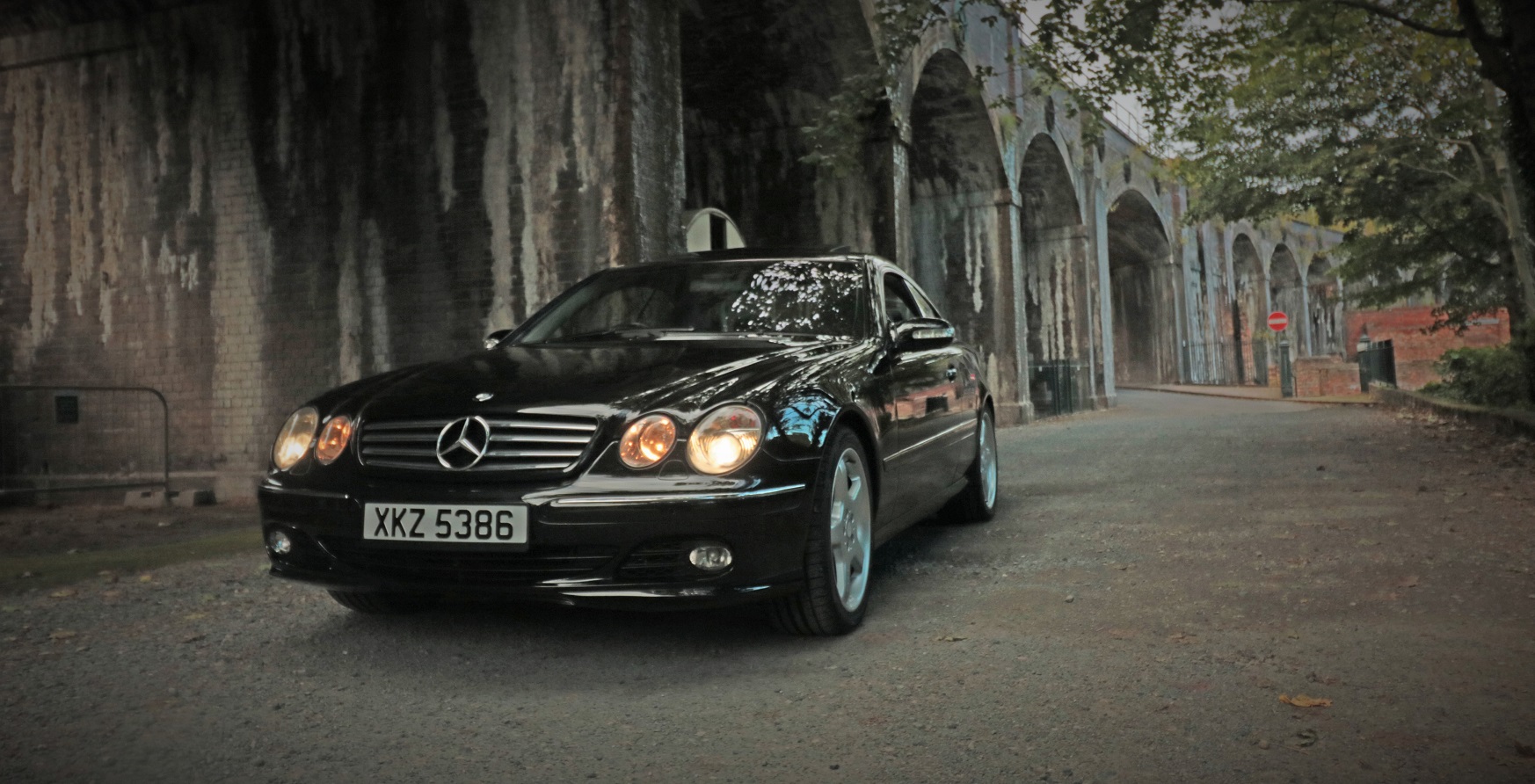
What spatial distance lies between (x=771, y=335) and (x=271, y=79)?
25.5ft

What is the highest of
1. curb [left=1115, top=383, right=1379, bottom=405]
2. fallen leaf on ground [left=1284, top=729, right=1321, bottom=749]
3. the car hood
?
the car hood

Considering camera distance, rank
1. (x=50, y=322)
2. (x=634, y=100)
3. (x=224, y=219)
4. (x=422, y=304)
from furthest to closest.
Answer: (x=50, y=322), (x=224, y=219), (x=422, y=304), (x=634, y=100)

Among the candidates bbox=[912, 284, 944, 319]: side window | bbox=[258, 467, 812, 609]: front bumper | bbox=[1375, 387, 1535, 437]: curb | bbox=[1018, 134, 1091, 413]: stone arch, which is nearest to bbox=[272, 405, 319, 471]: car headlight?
bbox=[258, 467, 812, 609]: front bumper

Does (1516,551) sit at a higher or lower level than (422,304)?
lower

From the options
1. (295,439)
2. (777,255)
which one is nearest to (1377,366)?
(777,255)

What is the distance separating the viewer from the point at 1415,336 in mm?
49469

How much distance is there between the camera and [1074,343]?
79.9ft

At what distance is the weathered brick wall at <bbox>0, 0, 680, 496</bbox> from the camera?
9242 millimetres

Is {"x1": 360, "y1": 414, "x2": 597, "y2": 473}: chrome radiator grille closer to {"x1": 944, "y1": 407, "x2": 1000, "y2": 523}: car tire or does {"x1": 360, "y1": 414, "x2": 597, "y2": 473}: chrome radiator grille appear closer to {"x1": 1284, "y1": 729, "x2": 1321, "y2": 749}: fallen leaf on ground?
{"x1": 1284, "y1": 729, "x2": 1321, "y2": 749}: fallen leaf on ground

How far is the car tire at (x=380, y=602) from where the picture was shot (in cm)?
418

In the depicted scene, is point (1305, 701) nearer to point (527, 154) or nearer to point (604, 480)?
point (604, 480)

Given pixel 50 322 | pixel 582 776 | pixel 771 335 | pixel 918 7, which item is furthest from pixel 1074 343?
pixel 582 776

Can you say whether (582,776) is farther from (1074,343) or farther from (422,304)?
(1074,343)

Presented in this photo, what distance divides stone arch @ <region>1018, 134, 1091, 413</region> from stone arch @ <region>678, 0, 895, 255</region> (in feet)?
31.9
